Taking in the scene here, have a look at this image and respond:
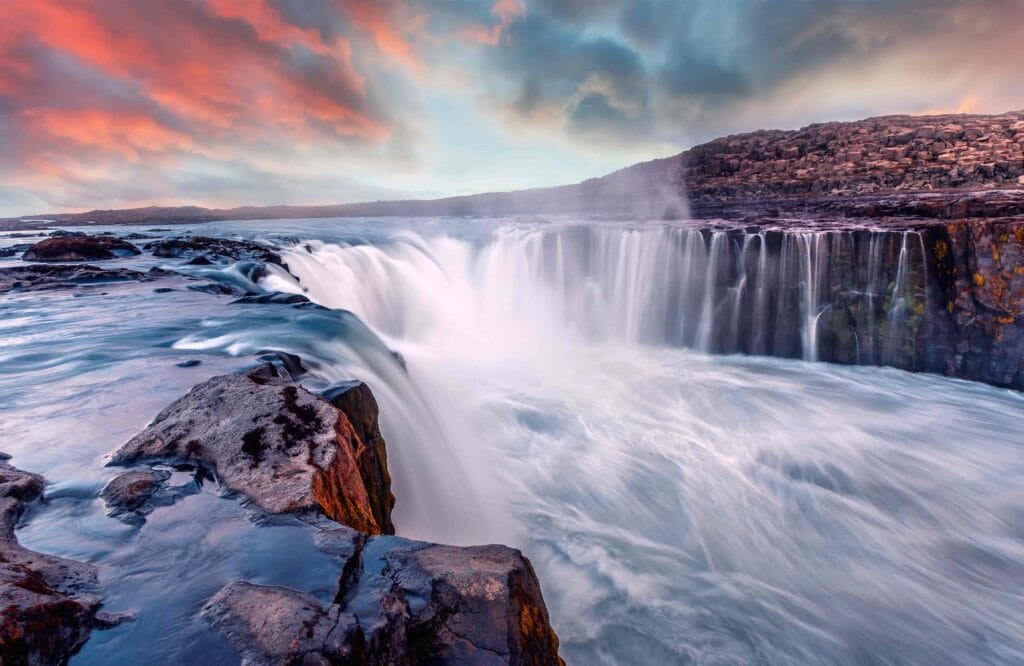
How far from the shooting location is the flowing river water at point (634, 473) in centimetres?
238

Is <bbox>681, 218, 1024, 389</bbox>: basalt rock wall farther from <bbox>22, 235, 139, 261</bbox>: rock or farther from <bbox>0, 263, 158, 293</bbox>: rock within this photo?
<bbox>22, 235, 139, 261</bbox>: rock

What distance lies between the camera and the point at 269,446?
2660 millimetres

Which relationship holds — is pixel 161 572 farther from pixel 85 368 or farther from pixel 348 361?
pixel 85 368

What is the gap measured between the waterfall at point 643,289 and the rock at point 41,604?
9192mm

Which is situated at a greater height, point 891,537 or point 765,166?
point 765,166

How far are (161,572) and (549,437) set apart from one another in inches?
252

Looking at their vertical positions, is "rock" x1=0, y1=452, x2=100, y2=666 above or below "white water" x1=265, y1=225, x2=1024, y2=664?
above

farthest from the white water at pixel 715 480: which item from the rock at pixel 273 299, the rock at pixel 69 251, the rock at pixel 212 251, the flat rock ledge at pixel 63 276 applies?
the rock at pixel 69 251

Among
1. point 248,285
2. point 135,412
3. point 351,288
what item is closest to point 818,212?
point 351,288

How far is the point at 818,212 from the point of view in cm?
1509

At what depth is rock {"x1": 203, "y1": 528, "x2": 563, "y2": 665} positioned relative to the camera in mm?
1507

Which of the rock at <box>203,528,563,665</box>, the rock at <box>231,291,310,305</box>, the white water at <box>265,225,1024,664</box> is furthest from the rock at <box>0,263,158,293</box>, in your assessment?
the rock at <box>203,528,563,665</box>

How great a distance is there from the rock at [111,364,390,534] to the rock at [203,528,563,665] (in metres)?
0.56

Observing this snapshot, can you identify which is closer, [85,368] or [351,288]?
[85,368]
